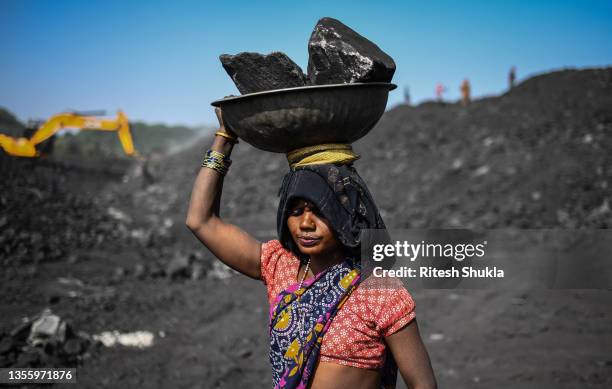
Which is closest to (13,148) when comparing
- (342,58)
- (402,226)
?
(342,58)

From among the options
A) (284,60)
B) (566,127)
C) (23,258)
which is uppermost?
(566,127)

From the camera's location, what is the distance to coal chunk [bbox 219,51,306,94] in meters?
1.65

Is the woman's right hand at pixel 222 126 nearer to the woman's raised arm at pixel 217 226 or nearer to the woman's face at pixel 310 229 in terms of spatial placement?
the woman's raised arm at pixel 217 226

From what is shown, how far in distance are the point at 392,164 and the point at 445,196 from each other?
4562mm

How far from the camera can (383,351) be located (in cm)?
173

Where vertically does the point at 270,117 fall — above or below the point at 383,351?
above

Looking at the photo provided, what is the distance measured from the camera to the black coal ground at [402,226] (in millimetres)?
5598

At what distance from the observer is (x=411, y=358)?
167cm

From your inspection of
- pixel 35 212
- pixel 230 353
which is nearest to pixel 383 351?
pixel 230 353

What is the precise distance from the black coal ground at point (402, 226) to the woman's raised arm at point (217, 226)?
368cm

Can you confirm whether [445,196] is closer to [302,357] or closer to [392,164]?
[392,164]

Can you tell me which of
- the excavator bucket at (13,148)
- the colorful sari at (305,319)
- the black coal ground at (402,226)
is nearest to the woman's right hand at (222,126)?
the colorful sari at (305,319)

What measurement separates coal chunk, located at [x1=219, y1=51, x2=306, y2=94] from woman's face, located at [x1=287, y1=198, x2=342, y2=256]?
1.31ft

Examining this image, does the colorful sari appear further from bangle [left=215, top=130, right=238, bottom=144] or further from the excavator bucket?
the excavator bucket
